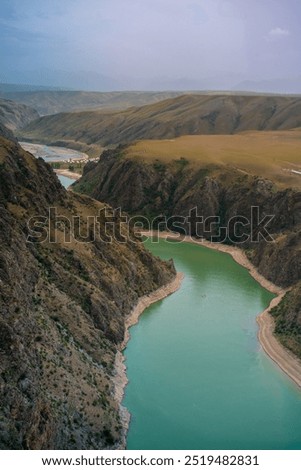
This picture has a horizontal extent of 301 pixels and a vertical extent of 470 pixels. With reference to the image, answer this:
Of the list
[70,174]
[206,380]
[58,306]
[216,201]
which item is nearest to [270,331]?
[206,380]

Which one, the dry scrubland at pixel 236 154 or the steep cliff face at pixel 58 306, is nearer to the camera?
the steep cliff face at pixel 58 306

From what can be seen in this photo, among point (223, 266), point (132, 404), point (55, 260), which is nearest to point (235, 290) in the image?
point (223, 266)

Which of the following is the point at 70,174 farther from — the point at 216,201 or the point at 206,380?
the point at 206,380

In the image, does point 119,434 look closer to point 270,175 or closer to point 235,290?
point 235,290

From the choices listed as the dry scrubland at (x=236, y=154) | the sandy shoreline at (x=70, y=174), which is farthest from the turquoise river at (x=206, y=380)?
the sandy shoreline at (x=70, y=174)
